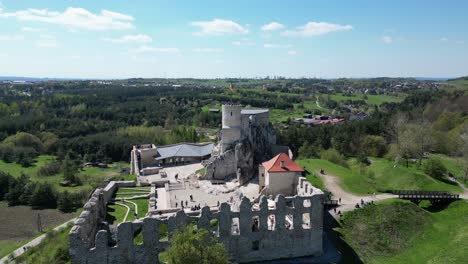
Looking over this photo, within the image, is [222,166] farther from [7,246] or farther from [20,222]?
[20,222]

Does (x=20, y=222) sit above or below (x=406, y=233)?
below

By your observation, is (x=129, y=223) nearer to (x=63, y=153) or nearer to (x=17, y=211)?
(x=17, y=211)

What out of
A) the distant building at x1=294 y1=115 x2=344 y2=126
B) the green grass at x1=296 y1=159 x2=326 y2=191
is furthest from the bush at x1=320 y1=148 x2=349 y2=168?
the distant building at x1=294 y1=115 x2=344 y2=126

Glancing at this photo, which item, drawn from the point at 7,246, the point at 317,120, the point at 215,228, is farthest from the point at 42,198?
the point at 317,120

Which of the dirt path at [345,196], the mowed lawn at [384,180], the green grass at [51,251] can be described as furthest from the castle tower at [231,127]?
the green grass at [51,251]

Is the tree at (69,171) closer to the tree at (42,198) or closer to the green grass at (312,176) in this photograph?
the tree at (42,198)

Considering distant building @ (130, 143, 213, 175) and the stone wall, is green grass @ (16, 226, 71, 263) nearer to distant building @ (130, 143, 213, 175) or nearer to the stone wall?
the stone wall

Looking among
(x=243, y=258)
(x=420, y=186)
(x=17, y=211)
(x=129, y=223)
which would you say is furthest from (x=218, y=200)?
(x=17, y=211)
